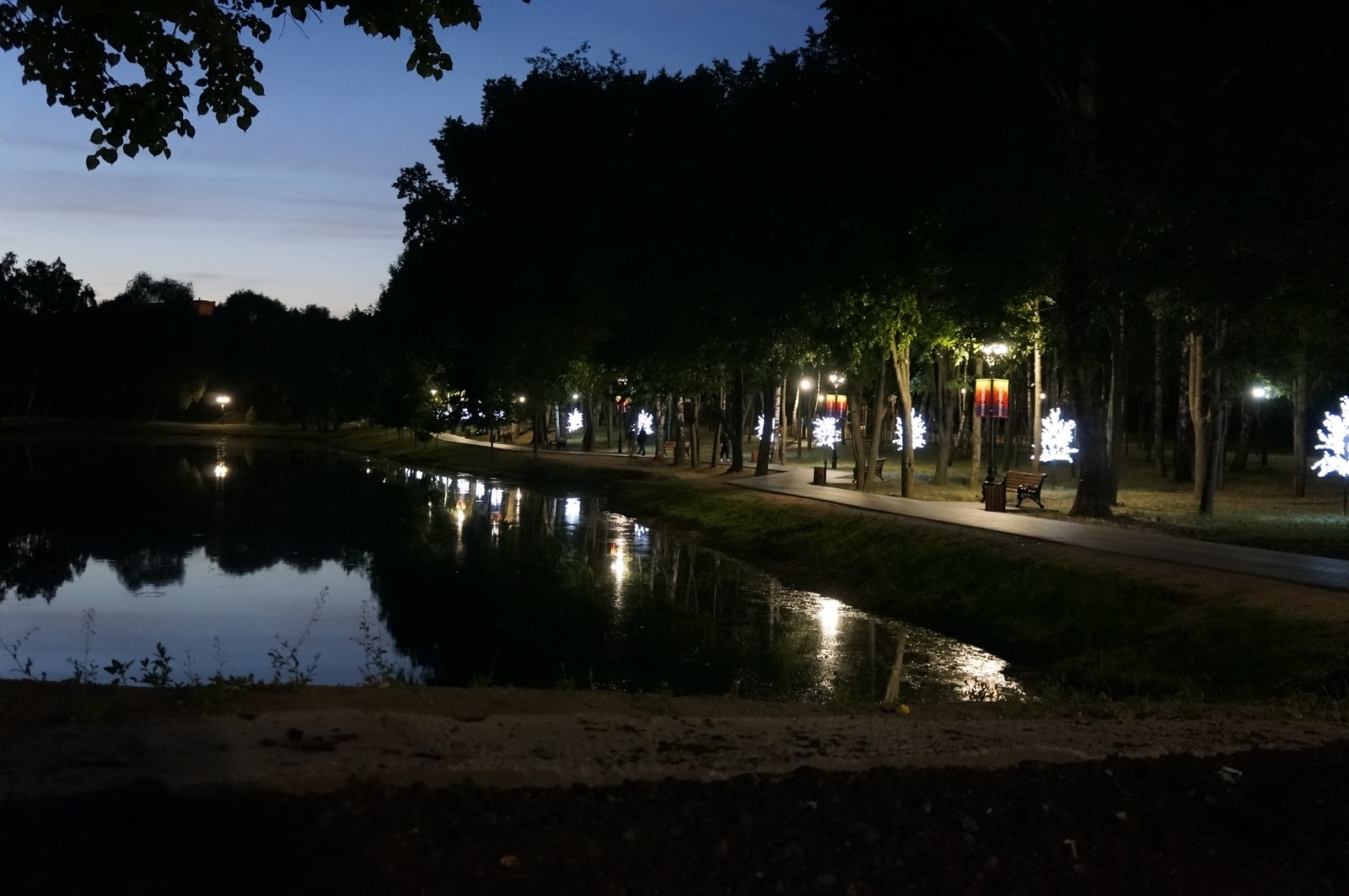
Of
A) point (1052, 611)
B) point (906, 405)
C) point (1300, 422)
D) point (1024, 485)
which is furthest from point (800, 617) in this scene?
point (1300, 422)

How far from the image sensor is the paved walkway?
2023 centimetres

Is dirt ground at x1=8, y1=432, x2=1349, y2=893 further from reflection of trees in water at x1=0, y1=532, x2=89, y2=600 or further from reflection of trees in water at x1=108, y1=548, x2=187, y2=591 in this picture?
reflection of trees in water at x1=108, y1=548, x2=187, y2=591

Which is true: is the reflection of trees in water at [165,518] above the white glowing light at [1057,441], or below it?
below

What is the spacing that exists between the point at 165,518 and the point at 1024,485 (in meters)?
22.4

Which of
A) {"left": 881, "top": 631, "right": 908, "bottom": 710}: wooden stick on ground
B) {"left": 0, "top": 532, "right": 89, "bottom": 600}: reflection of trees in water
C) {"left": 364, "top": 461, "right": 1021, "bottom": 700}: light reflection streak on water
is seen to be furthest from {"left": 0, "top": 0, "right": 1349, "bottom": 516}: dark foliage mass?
{"left": 0, "top": 532, "right": 89, "bottom": 600}: reflection of trees in water

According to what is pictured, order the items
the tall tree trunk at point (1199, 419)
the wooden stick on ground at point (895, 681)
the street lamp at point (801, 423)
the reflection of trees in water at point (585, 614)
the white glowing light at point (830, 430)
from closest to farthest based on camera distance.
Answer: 1. the wooden stick on ground at point (895, 681)
2. the reflection of trees in water at point (585, 614)
3. the tall tree trunk at point (1199, 419)
4. the white glowing light at point (830, 430)
5. the street lamp at point (801, 423)

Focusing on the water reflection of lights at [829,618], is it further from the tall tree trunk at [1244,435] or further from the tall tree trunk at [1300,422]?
the tall tree trunk at [1244,435]

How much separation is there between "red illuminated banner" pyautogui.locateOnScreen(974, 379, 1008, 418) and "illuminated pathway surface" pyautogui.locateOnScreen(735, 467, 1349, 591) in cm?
287

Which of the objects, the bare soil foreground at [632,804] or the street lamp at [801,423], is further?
the street lamp at [801,423]

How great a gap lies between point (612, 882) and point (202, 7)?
287 inches

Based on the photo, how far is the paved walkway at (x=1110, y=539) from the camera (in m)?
20.2

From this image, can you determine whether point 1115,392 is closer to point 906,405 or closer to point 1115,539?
point 906,405

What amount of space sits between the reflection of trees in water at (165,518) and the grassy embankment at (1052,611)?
31.9ft

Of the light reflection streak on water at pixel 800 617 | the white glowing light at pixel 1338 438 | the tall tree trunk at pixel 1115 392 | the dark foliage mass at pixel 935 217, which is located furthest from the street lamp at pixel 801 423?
the white glowing light at pixel 1338 438
